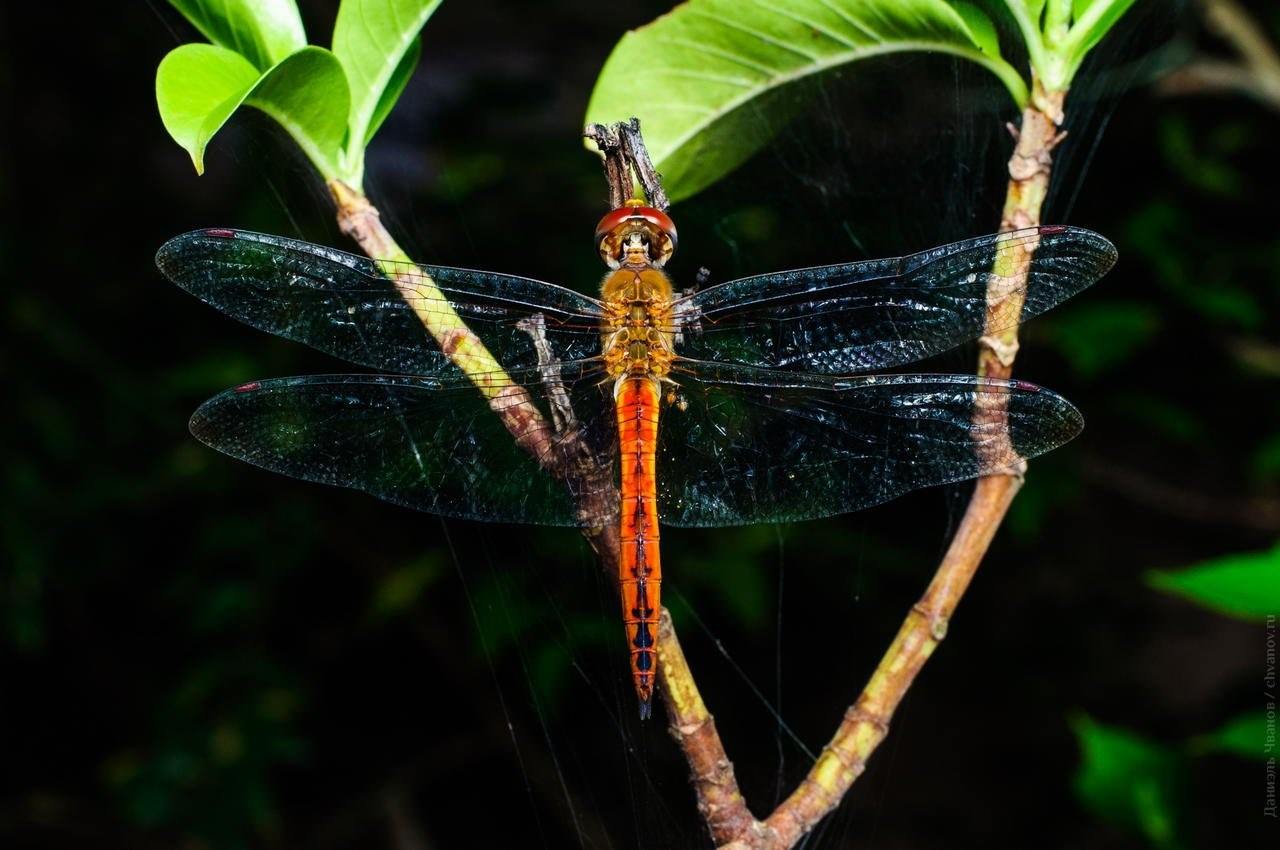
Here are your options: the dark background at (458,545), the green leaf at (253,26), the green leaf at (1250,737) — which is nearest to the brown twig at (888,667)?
the green leaf at (253,26)

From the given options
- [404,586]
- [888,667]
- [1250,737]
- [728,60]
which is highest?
[728,60]

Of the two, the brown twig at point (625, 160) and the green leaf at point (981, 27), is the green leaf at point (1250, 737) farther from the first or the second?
the brown twig at point (625, 160)

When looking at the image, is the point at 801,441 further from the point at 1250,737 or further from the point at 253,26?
the point at 1250,737

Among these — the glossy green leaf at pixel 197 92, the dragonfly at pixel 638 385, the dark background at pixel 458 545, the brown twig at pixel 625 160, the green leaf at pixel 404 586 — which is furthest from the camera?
the green leaf at pixel 404 586

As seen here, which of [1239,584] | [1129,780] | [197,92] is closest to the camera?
[197,92]

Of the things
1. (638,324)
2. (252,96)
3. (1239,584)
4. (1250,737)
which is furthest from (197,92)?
(1250,737)

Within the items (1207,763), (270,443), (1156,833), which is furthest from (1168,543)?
(270,443)
